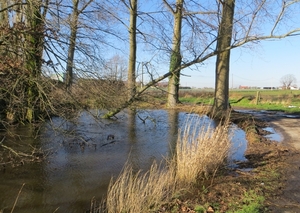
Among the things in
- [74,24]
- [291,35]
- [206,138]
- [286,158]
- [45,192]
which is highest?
[291,35]

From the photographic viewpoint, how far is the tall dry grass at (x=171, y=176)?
455cm

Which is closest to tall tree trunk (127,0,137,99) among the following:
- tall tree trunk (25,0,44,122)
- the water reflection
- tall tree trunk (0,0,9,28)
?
the water reflection

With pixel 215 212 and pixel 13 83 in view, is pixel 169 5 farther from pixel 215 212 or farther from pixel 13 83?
pixel 215 212

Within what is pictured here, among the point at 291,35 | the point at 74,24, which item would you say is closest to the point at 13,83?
the point at 74,24

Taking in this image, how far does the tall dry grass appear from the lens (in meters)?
4.55

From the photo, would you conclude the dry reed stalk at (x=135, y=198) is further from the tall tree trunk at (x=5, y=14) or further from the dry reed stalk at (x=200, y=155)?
the tall tree trunk at (x=5, y=14)

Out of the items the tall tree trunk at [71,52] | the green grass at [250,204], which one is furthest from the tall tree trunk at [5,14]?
the green grass at [250,204]

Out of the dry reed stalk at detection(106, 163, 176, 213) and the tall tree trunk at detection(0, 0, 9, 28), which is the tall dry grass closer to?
the dry reed stalk at detection(106, 163, 176, 213)

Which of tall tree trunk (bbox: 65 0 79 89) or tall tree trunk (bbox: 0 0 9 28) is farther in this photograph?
tall tree trunk (bbox: 65 0 79 89)

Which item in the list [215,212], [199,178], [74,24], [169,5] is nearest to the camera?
[215,212]

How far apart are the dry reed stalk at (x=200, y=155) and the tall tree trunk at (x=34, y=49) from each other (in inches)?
128

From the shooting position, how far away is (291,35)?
418 inches

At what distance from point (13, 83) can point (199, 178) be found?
4.27 metres

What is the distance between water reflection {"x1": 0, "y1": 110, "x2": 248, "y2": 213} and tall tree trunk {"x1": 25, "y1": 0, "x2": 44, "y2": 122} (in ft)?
2.83
